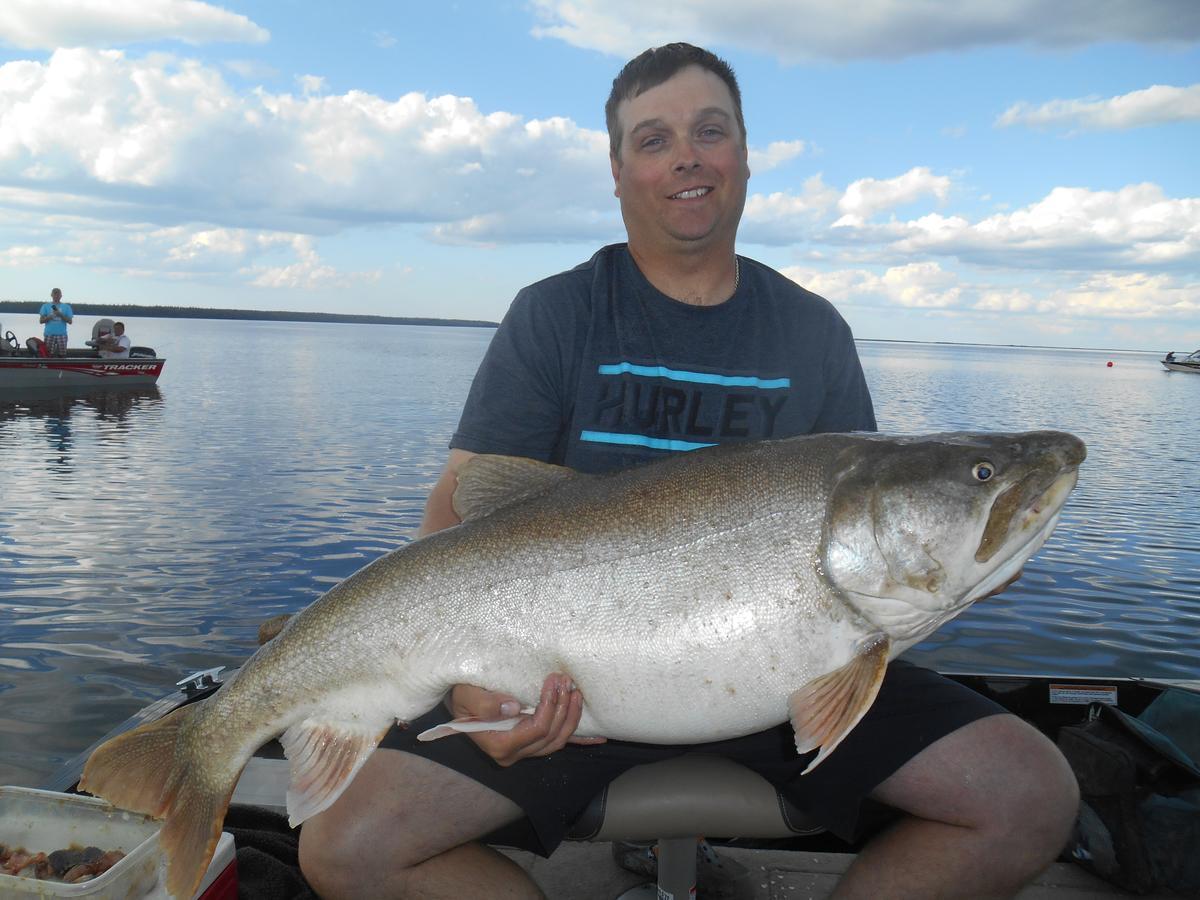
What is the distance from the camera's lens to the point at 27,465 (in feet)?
53.1

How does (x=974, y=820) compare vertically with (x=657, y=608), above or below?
below

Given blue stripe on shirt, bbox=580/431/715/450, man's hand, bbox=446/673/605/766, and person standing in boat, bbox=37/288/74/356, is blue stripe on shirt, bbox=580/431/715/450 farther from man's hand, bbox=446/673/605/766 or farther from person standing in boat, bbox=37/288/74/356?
person standing in boat, bbox=37/288/74/356

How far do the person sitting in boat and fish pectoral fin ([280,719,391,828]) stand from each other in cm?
3076

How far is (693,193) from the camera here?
3430 mm

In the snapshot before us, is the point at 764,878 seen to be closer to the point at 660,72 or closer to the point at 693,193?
the point at 693,193

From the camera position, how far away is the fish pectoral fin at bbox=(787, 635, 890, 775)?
2.36m

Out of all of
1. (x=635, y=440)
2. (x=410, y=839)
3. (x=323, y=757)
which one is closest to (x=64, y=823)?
(x=323, y=757)

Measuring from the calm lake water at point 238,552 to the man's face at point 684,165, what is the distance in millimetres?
5927

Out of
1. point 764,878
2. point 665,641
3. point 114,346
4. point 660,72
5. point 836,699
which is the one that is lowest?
point 764,878

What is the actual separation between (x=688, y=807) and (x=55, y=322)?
3008cm

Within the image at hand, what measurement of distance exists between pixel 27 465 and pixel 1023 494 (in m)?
18.3

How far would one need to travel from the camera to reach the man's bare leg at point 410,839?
254 centimetres

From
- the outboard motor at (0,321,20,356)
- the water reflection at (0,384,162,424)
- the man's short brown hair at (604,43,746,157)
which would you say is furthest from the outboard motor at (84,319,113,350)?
the man's short brown hair at (604,43,746,157)

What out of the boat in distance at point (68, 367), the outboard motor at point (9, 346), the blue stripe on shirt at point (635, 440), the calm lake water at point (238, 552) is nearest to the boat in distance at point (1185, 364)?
the calm lake water at point (238, 552)
